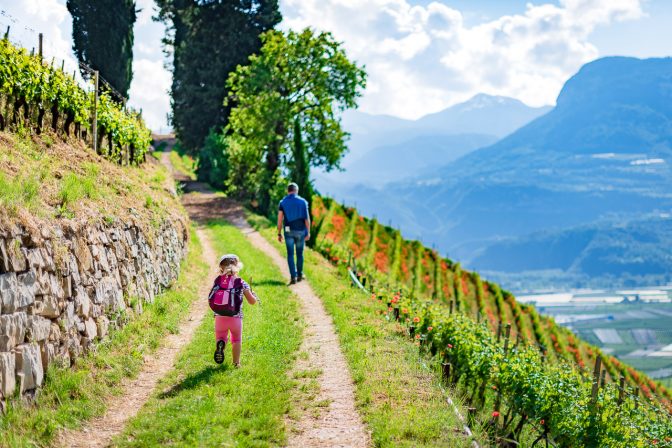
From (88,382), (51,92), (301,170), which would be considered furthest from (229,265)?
(301,170)

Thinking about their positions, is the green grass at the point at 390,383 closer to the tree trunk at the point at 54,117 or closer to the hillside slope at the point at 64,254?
the hillside slope at the point at 64,254

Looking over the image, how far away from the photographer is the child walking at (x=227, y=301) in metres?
9.22

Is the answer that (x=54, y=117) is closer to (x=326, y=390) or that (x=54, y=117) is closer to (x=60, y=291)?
(x=60, y=291)

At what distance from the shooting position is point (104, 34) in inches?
1854

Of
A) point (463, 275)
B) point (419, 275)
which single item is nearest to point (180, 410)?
point (419, 275)

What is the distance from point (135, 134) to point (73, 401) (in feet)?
43.2

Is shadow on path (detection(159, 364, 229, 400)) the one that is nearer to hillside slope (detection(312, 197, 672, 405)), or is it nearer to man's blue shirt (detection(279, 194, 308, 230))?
man's blue shirt (detection(279, 194, 308, 230))

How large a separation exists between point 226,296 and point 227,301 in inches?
3.0

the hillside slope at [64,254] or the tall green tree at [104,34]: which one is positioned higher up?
the tall green tree at [104,34]

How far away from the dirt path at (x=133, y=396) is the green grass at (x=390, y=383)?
115 inches

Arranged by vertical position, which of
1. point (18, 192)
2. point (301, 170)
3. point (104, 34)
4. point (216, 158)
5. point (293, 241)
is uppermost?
point (104, 34)

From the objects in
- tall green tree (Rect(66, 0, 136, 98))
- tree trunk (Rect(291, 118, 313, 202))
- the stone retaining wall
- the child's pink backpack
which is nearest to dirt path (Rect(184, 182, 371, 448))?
the child's pink backpack

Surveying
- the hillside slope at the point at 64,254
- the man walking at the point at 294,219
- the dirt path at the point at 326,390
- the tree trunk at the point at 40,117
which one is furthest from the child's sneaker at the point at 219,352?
the tree trunk at the point at 40,117

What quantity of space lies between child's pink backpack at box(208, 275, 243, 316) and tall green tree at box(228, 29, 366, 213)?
2747 centimetres
